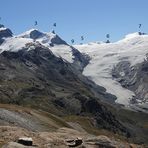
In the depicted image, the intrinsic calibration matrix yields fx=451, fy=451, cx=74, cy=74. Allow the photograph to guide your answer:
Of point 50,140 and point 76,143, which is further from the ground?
point 50,140

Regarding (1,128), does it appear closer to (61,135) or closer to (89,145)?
(61,135)

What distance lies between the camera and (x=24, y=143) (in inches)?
1633

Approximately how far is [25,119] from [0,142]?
4604 centimetres

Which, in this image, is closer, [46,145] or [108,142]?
[46,145]

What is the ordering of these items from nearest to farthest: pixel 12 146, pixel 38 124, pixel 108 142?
pixel 12 146 → pixel 108 142 → pixel 38 124

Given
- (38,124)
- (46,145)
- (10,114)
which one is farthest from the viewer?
(38,124)

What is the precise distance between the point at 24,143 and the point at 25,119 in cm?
4787

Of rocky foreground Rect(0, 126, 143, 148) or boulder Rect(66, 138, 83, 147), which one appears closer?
rocky foreground Rect(0, 126, 143, 148)

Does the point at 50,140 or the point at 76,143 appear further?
the point at 50,140

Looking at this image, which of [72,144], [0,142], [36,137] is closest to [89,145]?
[72,144]

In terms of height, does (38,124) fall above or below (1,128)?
below

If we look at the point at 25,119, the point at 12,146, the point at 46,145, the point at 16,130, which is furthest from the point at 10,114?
the point at 12,146

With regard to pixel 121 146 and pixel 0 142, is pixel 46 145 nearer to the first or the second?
pixel 0 142

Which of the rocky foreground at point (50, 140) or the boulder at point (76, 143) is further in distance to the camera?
the boulder at point (76, 143)
